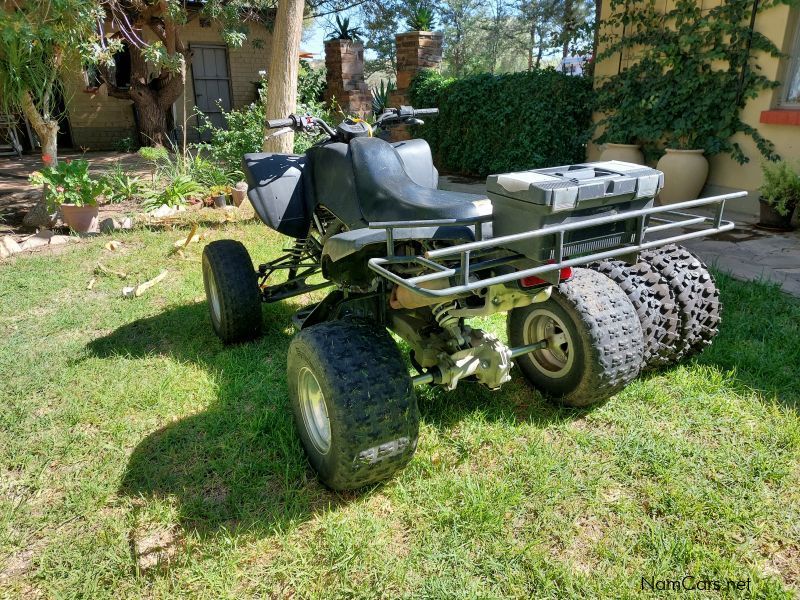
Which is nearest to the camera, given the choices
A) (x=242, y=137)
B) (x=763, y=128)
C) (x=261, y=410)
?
(x=261, y=410)

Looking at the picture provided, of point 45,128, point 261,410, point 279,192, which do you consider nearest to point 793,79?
point 279,192

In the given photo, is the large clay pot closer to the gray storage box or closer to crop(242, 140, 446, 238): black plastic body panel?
crop(242, 140, 446, 238): black plastic body panel

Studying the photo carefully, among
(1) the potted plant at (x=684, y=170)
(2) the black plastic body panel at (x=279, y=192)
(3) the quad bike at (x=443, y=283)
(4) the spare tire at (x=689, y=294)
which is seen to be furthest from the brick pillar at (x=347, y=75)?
(4) the spare tire at (x=689, y=294)

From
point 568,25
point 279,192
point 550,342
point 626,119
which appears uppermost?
point 568,25

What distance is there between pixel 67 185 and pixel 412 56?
644cm

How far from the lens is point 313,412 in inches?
87.4

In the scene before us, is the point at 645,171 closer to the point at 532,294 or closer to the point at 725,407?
the point at 532,294

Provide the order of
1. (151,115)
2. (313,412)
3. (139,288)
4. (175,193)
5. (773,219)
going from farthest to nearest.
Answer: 1. (151,115)
2. (175,193)
3. (773,219)
4. (139,288)
5. (313,412)

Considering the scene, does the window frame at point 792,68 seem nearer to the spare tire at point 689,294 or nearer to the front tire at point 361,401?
the spare tire at point 689,294

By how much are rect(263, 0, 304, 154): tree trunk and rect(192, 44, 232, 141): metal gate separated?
7.62 metres

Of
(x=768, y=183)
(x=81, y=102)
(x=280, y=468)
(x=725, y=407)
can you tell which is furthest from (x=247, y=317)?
(x=81, y=102)

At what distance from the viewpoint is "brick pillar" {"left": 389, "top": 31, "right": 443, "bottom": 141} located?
9867 millimetres

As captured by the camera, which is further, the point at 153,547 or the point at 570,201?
the point at 153,547

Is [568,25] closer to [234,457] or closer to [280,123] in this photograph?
[280,123]
